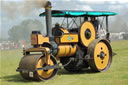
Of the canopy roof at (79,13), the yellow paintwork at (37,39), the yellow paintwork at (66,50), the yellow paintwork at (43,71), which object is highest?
the canopy roof at (79,13)

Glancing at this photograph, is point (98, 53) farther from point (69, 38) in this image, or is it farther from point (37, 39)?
point (37, 39)

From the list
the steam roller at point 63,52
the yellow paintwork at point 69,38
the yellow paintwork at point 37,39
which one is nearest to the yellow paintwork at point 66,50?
the steam roller at point 63,52

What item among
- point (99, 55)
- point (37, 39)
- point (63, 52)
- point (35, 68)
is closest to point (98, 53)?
point (99, 55)

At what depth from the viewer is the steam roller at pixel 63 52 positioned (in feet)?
29.7

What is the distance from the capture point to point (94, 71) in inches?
426

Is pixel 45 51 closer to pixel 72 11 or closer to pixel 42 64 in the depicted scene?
pixel 42 64

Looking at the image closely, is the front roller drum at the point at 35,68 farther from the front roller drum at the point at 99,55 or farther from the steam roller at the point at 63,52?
the front roller drum at the point at 99,55

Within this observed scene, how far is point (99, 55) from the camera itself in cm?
1086

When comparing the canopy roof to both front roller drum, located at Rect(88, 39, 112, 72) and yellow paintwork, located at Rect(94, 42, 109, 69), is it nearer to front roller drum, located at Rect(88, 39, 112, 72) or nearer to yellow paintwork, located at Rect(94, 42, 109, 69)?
front roller drum, located at Rect(88, 39, 112, 72)

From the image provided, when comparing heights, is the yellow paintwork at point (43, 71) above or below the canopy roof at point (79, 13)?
below

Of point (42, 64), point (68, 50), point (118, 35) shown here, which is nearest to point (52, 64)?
point (42, 64)

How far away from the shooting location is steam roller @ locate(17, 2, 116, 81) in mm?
9043

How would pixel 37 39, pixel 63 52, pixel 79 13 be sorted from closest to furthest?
Result: pixel 37 39
pixel 63 52
pixel 79 13

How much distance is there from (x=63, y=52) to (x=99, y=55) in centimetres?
162
